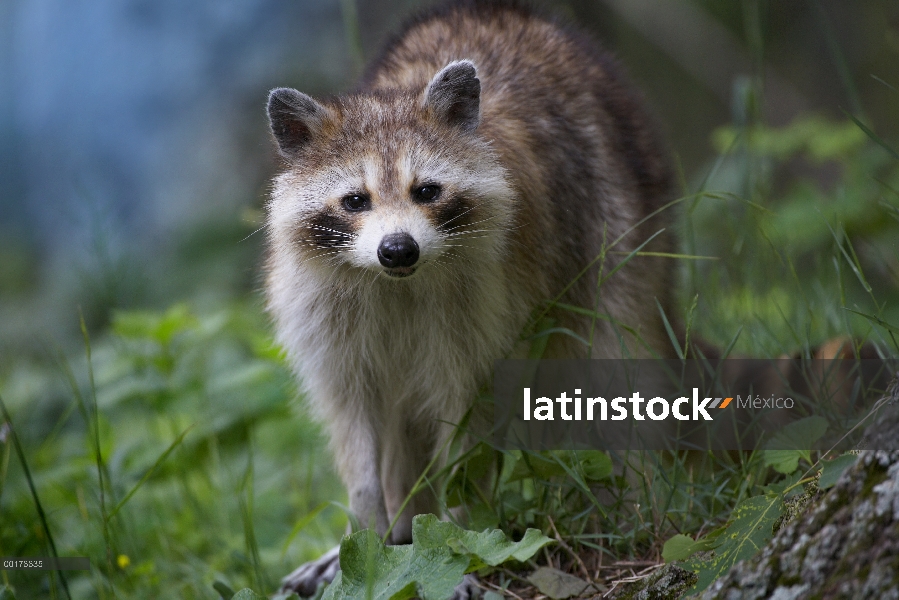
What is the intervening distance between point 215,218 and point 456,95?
7604 millimetres

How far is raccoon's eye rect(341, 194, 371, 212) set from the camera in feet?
12.0

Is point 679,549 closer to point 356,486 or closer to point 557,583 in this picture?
point 557,583

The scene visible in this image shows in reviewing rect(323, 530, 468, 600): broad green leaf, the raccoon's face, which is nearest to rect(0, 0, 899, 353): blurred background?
the raccoon's face

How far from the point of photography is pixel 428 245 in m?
3.46

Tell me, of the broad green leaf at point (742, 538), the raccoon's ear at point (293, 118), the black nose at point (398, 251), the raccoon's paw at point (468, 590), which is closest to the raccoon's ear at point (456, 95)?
the raccoon's ear at point (293, 118)

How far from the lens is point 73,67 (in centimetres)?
1010

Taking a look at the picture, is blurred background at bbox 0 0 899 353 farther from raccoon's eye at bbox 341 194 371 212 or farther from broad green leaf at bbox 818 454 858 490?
broad green leaf at bbox 818 454 858 490

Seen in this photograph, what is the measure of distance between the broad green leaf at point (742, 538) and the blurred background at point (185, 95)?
24.1ft

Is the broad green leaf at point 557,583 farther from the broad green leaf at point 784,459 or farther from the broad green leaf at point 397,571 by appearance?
the broad green leaf at point 784,459

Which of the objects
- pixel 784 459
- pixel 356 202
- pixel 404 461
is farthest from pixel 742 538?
pixel 404 461

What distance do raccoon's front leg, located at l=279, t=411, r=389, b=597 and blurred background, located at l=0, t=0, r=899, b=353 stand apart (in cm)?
557

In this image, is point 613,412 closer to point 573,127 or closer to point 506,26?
point 573,127

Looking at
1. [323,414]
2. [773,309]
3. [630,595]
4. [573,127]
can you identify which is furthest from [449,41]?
[630,595]

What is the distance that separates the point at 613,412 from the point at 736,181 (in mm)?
4735
